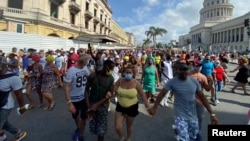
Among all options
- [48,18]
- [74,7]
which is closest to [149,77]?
[48,18]

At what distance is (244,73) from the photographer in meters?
10.5

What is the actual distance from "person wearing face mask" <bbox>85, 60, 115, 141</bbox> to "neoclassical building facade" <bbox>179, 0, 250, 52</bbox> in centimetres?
7852

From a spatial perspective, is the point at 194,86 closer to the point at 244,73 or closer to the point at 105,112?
the point at 105,112

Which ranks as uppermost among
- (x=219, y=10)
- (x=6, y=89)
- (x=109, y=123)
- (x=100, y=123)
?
(x=219, y=10)

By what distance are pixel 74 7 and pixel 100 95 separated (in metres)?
34.4

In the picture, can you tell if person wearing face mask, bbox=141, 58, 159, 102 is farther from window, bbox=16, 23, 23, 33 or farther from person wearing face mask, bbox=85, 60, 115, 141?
window, bbox=16, 23, 23, 33

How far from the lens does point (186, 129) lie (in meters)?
3.48

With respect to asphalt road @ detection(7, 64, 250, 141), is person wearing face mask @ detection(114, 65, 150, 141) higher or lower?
higher

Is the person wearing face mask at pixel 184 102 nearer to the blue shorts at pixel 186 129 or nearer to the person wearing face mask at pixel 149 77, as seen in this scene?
the blue shorts at pixel 186 129

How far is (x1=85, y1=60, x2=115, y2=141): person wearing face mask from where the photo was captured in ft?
12.9

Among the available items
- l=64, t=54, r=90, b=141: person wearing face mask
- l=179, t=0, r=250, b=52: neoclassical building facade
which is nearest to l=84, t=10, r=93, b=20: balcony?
l=64, t=54, r=90, b=141: person wearing face mask

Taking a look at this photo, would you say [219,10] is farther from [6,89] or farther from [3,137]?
[6,89]

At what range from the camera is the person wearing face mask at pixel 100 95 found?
3.93 meters

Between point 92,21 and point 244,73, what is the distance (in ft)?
131
